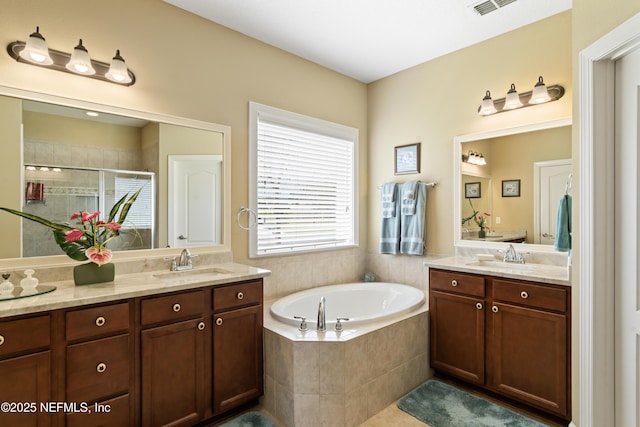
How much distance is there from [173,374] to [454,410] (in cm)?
183

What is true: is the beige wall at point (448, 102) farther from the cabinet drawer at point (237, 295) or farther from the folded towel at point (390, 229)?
the cabinet drawer at point (237, 295)

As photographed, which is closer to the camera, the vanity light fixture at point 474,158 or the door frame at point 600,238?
the door frame at point 600,238

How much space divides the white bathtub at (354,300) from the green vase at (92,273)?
1.23m

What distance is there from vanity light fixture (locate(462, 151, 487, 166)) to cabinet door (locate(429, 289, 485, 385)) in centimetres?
121

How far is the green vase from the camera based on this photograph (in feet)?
6.23

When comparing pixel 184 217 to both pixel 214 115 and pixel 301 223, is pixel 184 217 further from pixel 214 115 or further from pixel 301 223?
pixel 301 223

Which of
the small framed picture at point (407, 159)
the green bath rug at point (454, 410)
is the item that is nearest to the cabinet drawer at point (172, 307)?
the green bath rug at point (454, 410)

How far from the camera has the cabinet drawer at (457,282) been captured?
246 cm

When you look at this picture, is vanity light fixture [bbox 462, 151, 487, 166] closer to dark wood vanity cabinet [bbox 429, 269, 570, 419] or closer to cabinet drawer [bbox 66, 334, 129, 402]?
dark wood vanity cabinet [bbox 429, 269, 570, 419]

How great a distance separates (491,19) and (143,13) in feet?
8.38

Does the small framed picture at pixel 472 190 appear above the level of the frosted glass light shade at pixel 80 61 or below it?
below

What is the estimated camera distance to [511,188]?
9.21 feet

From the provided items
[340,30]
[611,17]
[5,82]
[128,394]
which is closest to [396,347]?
[128,394]

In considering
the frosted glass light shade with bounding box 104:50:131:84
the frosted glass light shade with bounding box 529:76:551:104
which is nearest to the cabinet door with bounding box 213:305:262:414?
the frosted glass light shade with bounding box 104:50:131:84
